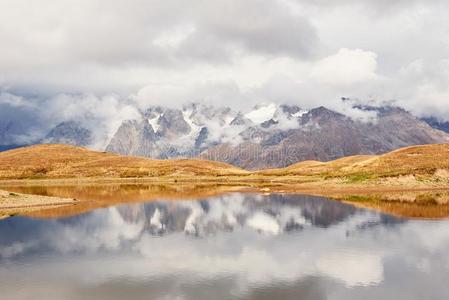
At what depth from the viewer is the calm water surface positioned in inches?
1602

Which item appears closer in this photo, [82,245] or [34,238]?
[82,245]

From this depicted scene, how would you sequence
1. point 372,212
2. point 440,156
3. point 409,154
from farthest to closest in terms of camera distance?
point 409,154, point 440,156, point 372,212

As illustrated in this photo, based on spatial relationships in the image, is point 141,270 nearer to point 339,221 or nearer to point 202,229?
point 202,229

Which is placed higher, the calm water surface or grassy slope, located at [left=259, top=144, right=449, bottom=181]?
grassy slope, located at [left=259, top=144, right=449, bottom=181]

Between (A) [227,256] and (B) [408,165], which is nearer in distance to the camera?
(A) [227,256]

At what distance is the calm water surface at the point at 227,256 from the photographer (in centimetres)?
4069

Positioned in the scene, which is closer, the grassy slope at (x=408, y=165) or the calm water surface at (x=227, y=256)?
the calm water surface at (x=227, y=256)

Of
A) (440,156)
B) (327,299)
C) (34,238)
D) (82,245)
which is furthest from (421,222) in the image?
(440,156)

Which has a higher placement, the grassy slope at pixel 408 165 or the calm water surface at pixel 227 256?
the grassy slope at pixel 408 165

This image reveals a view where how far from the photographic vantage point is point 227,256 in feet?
175

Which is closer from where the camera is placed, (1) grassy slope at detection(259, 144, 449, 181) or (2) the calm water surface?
(2) the calm water surface

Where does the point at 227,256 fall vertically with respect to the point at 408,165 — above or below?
below

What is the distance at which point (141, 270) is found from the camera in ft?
156

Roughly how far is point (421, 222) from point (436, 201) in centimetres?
3206
